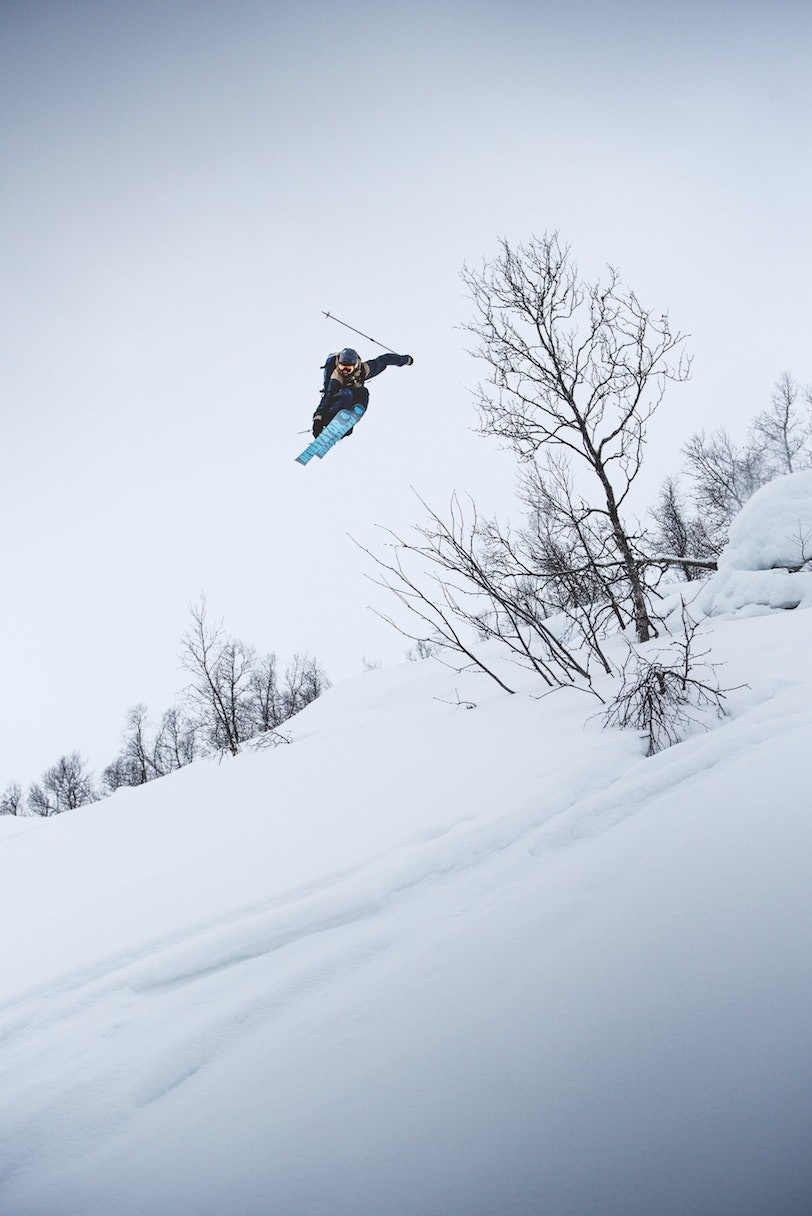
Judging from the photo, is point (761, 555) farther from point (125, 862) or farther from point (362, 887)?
point (125, 862)

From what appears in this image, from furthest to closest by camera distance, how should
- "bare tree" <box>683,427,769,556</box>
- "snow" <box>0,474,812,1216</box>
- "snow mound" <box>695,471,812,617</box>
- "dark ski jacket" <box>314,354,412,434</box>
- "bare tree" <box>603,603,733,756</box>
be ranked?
"bare tree" <box>683,427,769,556</box> → "dark ski jacket" <box>314,354,412,434</box> → "snow mound" <box>695,471,812,617</box> → "bare tree" <box>603,603,733,756</box> → "snow" <box>0,474,812,1216</box>

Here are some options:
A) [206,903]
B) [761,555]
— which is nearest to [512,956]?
[206,903]

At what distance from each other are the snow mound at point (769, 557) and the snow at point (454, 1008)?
5901mm

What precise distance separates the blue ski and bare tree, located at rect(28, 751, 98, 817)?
47.6 metres

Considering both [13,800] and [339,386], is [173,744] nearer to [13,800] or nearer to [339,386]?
[13,800]

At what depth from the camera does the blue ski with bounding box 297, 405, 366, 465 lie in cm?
767

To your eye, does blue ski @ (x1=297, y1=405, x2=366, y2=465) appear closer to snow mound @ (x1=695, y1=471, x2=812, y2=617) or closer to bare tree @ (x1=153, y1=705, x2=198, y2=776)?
snow mound @ (x1=695, y1=471, x2=812, y2=617)

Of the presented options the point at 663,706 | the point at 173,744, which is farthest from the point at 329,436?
the point at 173,744

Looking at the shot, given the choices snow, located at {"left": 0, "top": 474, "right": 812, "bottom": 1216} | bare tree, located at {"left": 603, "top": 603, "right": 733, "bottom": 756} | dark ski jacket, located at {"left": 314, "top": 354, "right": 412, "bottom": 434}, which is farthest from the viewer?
dark ski jacket, located at {"left": 314, "top": 354, "right": 412, "bottom": 434}

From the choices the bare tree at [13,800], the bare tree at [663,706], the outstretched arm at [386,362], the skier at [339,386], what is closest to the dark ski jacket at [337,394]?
the skier at [339,386]

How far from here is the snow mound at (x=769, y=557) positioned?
7626mm

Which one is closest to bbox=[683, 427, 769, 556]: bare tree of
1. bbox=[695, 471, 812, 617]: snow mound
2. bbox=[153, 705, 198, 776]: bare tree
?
bbox=[695, 471, 812, 617]: snow mound

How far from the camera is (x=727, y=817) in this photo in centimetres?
185

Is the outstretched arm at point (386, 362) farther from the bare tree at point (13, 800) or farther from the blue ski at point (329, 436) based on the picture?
the bare tree at point (13, 800)
